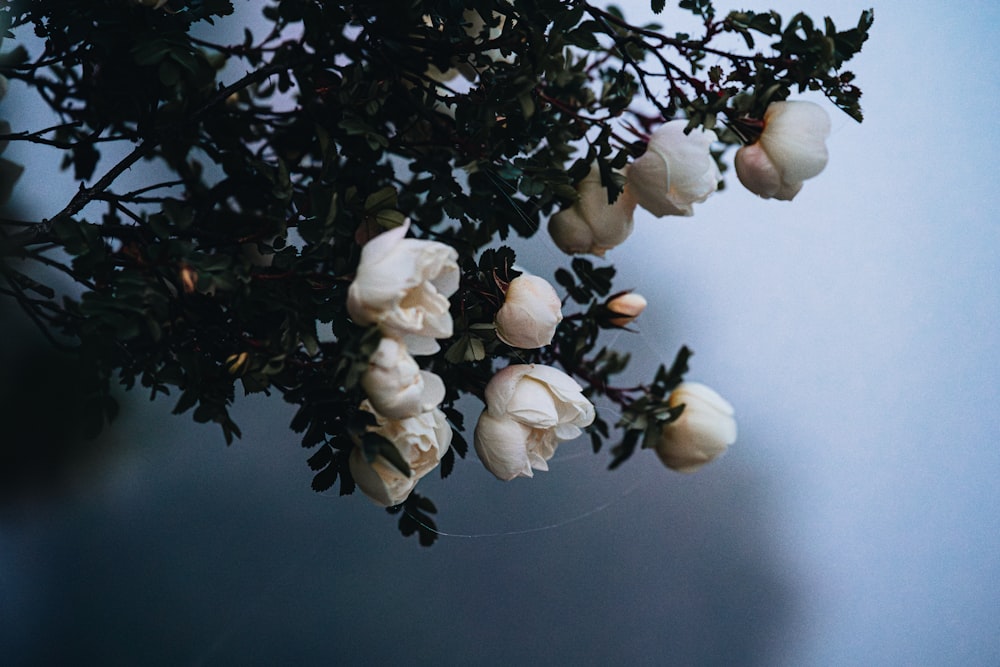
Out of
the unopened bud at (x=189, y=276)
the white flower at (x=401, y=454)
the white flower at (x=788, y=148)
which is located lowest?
the white flower at (x=401, y=454)

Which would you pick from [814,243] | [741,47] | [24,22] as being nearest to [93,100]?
[24,22]

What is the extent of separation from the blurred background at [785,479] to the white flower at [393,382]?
0.36m

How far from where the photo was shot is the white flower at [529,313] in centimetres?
48

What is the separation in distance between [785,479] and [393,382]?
1.89ft

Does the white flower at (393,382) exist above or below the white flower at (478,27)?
below

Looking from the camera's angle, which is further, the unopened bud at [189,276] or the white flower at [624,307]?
the white flower at [624,307]

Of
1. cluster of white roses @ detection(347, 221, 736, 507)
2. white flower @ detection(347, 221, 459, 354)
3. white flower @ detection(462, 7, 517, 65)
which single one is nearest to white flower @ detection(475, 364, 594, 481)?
cluster of white roses @ detection(347, 221, 736, 507)

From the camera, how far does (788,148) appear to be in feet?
1.62

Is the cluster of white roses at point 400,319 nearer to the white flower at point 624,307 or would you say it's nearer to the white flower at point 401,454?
the white flower at point 401,454

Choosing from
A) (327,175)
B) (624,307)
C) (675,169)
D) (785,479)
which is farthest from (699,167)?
(785,479)

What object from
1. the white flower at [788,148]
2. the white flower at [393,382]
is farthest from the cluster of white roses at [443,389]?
the white flower at [788,148]

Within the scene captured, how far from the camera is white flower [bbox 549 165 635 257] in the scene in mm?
543

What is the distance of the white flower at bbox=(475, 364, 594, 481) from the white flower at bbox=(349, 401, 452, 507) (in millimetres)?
62

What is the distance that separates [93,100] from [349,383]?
13.9 inches
